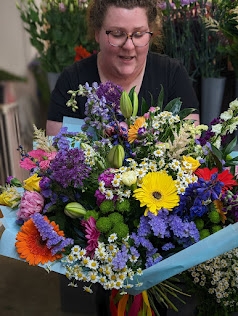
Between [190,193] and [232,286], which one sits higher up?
[190,193]

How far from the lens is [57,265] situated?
2.72ft

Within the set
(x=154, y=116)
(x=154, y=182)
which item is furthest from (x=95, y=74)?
(x=154, y=182)

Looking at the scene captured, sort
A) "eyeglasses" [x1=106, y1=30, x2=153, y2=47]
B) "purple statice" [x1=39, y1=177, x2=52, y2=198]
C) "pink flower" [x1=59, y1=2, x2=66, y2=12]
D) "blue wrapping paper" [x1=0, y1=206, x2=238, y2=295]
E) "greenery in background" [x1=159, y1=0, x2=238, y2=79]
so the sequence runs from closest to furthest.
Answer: "blue wrapping paper" [x1=0, y1=206, x2=238, y2=295] < "purple statice" [x1=39, y1=177, x2=52, y2=198] < "eyeglasses" [x1=106, y1=30, x2=153, y2=47] < "greenery in background" [x1=159, y1=0, x2=238, y2=79] < "pink flower" [x1=59, y1=2, x2=66, y2=12]

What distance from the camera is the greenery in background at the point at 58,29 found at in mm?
2889

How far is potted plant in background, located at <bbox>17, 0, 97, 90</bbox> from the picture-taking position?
2889 mm

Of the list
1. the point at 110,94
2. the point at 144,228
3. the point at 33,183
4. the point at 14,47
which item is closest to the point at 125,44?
the point at 110,94

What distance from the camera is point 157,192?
79 centimetres

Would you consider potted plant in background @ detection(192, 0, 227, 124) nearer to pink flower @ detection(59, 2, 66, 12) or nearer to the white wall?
pink flower @ detection(59, 2, 66, 12)

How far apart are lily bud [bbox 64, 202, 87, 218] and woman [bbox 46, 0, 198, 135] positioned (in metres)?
0.68

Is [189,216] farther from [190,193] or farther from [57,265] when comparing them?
[57,265]

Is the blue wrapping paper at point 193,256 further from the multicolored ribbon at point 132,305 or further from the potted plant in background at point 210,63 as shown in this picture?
the potted plant in background at point 210,63

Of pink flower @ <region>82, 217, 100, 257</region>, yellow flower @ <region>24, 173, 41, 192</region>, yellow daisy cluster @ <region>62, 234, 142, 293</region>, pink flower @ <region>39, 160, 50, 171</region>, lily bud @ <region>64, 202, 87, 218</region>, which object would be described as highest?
pink flower @ <region>39, 160, 50, 171</region>

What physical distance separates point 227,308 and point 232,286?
0.05 m

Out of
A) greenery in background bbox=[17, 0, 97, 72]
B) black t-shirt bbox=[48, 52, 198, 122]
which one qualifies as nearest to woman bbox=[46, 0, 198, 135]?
black t-shirt bbox=[48, 52, 198, 122]
